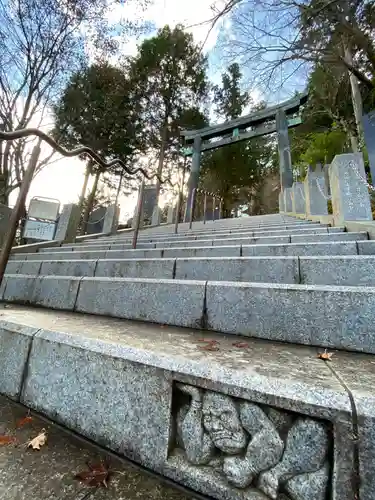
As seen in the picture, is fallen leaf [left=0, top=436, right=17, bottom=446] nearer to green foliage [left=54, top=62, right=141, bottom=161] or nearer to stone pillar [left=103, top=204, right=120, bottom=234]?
stone pillar [left=103, top=204, right=120, bottom=234]

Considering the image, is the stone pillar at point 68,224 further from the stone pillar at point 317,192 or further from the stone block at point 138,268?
the stone pillar at point 317,192

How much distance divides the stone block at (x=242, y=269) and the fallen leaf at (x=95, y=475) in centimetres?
137

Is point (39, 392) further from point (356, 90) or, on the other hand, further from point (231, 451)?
point (356, 90)

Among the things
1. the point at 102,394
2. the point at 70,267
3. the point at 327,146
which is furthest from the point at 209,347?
the point at 327,146

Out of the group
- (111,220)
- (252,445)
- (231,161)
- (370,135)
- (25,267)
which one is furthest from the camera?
(231,161)

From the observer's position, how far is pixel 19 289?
96.5 inches

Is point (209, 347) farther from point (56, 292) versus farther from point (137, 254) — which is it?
point (137, 254)

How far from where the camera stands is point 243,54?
5.49 m

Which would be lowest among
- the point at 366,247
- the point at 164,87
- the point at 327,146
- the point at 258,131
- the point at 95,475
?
the point at 95,475

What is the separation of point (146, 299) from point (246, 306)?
694 mm

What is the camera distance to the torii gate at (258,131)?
10.5 meters

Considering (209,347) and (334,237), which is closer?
(209,347)

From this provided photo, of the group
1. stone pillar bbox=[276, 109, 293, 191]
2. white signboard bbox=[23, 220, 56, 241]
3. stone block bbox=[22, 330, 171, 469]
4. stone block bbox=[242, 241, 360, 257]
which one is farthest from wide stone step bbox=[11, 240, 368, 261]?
stone pillar bbox=[276, 109, 293, 191]

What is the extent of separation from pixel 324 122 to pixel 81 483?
17.3 meters
